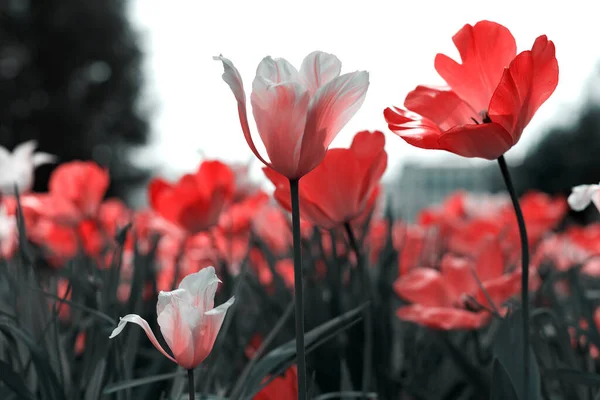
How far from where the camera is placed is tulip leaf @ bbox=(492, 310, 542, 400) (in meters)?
0.40

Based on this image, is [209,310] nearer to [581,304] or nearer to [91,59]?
[581,304]

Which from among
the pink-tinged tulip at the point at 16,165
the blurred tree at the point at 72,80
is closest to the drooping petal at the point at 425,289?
the pink-tinged tulip at the point at 16,165

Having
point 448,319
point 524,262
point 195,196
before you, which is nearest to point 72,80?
point 195,196

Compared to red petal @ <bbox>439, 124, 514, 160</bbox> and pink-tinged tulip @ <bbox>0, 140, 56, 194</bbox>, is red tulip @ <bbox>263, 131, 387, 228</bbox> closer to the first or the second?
red petal @ <bbox>439, 124, 514, 160</bbox>

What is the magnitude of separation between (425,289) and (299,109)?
0.44m

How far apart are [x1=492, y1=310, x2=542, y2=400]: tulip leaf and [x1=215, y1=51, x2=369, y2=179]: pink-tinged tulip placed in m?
0.17

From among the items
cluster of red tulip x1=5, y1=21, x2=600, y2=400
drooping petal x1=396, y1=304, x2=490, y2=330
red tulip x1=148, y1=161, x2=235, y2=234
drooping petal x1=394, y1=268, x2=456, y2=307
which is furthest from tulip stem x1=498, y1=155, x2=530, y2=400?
red tulip x1=148, y1=161, x2=235, y2=234

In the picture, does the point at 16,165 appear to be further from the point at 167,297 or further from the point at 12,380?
the point at 167,297

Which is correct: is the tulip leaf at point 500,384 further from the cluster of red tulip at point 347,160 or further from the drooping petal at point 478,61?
the drooping petal at point 478,61

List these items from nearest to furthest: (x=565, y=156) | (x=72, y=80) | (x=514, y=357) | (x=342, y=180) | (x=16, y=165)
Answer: (x=514, y=357), (x=342, y=180), (x=16, y=165), (x=72, y=80), (x=565, y=156)

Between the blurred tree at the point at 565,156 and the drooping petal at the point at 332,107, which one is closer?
the drooping petal at the point at 332,107

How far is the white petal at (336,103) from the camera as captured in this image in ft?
1.13

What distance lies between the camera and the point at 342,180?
54 centimetres

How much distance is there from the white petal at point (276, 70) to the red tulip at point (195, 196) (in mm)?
499
